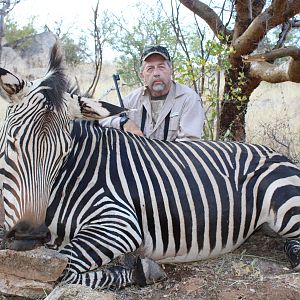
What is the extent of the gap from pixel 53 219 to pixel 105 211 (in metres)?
0.33

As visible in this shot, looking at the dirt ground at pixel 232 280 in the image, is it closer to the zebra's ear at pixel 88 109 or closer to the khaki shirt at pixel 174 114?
the zebra's ear at pixel 88 109

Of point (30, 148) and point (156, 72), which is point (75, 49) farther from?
point (30, 148)

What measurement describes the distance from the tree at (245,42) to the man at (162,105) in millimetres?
1198

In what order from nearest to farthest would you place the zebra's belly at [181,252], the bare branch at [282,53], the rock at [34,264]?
the rock at [34,264], the zebra's belly at [181,252], the bare branch at [282,53]

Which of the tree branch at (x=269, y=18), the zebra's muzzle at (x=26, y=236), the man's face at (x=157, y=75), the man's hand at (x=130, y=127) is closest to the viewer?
the zebra's muzzle at (x=26, y=236)

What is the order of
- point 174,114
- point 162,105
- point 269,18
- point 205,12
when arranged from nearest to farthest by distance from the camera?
point 174,114 < point 162,105 < point 269,18 < point 205,12

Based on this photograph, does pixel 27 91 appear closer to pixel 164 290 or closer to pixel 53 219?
pixel 53 219

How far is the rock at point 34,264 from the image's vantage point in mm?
2844

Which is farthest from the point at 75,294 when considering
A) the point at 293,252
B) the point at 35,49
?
the point at 35,49

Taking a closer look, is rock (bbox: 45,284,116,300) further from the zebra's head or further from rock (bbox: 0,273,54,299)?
the zebra's head

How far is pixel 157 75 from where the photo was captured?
4.82 meters

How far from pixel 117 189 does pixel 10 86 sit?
0.96 m

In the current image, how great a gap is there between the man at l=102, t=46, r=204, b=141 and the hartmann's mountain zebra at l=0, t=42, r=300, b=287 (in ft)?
2.73

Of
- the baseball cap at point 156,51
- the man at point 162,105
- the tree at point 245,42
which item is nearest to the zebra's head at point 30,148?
the man at point 162,105
